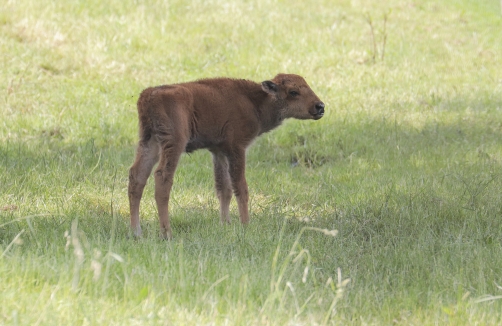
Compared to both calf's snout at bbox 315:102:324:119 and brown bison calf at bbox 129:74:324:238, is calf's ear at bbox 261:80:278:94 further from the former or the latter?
calf's snout at bbox 315:102:324:119

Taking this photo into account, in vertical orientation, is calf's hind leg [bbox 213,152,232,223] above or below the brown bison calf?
below

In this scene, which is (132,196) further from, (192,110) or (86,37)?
(86,37)

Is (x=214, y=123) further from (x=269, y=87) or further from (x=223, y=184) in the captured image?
(x=269, y=87)

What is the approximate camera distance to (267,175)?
915 centimetres

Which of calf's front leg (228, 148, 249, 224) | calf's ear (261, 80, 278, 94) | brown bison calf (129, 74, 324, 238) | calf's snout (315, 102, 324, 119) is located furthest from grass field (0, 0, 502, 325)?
calf's ear (261, 80, 278, 94)

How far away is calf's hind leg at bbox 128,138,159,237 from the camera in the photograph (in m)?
6.75

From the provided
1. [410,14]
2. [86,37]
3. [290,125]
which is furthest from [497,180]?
[410,14]

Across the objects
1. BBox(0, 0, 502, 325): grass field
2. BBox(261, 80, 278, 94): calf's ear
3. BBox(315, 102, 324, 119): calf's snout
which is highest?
BBox(261, 80, 278, 94): calf's ear

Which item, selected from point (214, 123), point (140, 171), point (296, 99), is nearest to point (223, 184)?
point (214, 123)

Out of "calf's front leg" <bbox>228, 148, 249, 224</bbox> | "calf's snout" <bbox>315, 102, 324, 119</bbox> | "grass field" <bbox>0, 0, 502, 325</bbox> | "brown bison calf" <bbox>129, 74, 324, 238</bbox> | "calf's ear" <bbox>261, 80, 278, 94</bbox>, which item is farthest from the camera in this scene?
"calf's snout" <bbox>315, 102, 324, 119</bbox>

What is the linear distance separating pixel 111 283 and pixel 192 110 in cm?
261

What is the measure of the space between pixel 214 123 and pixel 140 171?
32.8 inches

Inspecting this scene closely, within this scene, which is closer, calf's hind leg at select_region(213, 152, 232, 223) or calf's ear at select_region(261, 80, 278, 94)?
calf's hind leg at select_region(213, 152, 232, 223)

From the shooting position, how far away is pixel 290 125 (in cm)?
1138
